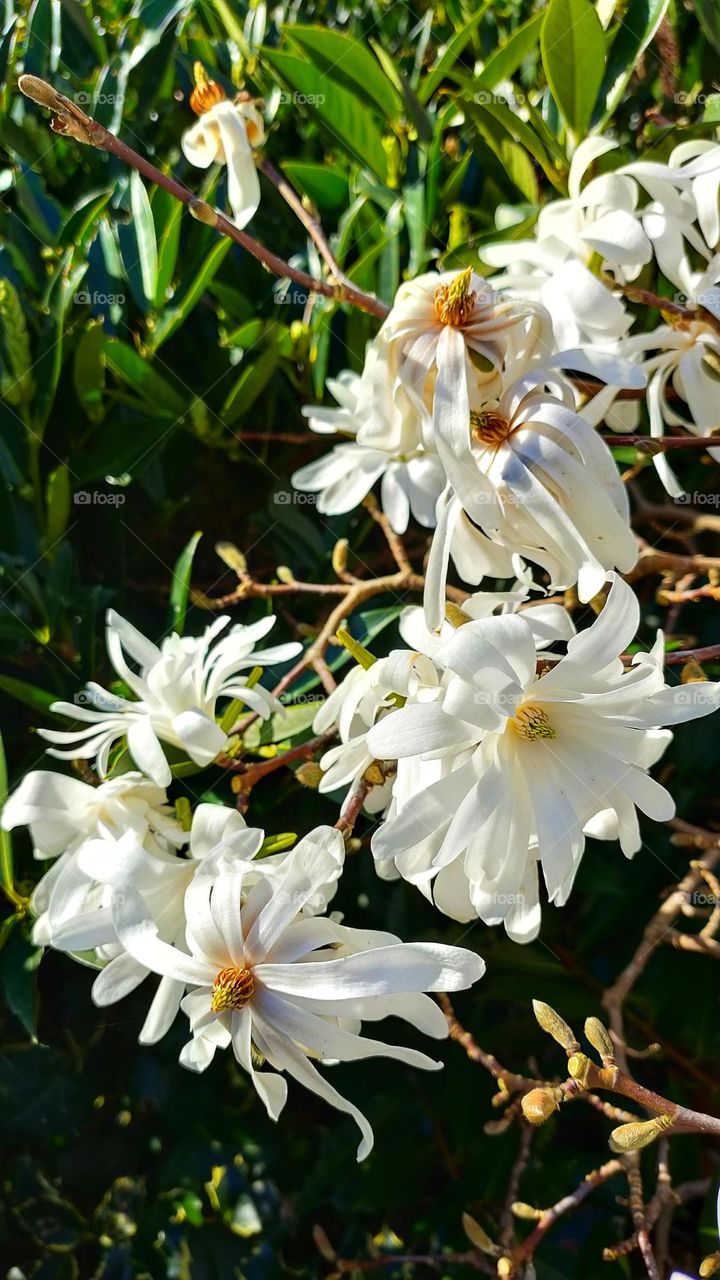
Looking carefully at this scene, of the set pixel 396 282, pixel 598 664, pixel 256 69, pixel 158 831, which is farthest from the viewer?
pixel 256 69

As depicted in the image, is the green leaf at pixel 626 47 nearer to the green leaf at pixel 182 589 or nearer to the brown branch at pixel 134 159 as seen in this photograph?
the brown branch at pixel 134 159

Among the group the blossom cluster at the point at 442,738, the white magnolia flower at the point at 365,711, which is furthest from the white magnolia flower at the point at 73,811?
the white magnolia flower at the point at 365,711

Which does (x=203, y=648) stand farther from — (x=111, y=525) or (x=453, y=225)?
(x=453, y=225)

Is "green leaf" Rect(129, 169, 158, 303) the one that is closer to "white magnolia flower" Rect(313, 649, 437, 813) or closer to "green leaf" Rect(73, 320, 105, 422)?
"green leaf" Rect(73, 320, 105, 422)

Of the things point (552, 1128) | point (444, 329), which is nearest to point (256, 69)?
point (444, 329)

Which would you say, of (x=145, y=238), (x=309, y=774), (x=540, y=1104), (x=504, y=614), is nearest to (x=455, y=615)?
(x=504, y=614)

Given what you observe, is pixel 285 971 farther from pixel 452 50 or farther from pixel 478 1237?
pixel 452 50
